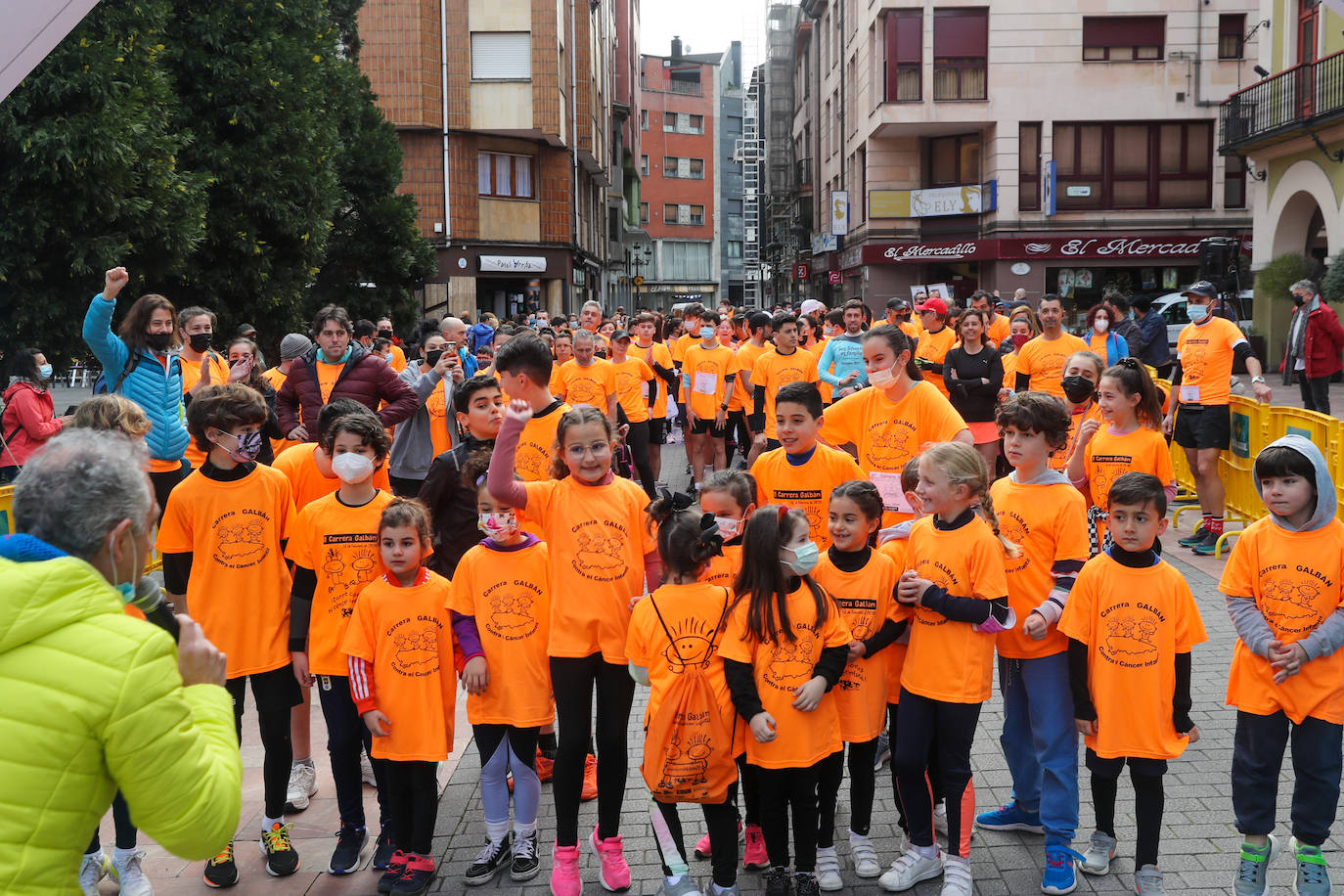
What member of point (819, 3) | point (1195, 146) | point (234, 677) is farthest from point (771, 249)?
point (234, 677)

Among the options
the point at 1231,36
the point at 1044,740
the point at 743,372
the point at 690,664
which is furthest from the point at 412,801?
the point at 1231,36

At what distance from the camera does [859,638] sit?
451cm

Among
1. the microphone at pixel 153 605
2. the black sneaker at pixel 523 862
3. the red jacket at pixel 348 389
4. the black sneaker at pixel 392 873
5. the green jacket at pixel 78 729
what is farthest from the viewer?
the red jacket at pixel 348 389

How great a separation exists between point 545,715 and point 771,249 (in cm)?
7597

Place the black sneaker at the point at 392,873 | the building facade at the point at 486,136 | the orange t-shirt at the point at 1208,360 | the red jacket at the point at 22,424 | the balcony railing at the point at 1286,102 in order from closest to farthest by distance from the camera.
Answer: the black sneaker at the point at 392,873, the orange t-shirt at the point at 1208,360, the red jacket at the point at 22,424, the balcony railing at the point at 1286,102, the building facade at the point at 486,136

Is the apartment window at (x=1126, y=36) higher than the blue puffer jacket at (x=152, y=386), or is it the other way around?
the apartment window at (x=1126, y=36)

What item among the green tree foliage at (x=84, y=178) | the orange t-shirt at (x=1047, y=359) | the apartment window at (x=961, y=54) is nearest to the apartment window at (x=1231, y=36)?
the apartment window at (x=961, y=54)

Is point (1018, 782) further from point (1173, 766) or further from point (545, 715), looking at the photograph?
point (545, 715)

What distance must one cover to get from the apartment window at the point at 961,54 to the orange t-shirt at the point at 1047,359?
28.9 m

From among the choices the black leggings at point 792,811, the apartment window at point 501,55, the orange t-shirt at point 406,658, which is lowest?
the black leggings at point 792,811

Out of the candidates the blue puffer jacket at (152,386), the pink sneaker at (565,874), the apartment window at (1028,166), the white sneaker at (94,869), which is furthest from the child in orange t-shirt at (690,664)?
the apartment window at (1028,166)

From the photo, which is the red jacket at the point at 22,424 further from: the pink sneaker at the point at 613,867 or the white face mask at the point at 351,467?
the pink sneaker at the point at 613,867

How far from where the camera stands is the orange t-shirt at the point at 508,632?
4609 millimetres

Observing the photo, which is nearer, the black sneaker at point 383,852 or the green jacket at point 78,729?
the green jacket at point 78,729
